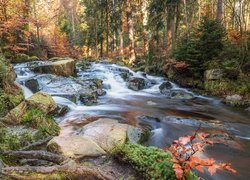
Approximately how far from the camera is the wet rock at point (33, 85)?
11005mm

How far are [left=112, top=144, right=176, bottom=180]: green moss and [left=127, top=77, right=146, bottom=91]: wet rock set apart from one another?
→ 31.1 feet

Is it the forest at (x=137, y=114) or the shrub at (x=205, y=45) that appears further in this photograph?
the shrub at (x=205, y=45)

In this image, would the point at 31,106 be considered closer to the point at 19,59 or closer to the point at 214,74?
the point at 214,74

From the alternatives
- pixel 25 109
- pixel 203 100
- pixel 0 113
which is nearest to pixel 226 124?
pixel 203 100

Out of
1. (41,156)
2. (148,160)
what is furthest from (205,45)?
(41,156)

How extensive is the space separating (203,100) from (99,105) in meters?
4.79

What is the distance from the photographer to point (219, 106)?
34.2 feet

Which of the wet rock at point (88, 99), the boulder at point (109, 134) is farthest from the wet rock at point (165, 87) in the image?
the boulder at point (109, 134)

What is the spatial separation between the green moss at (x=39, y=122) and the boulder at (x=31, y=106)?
0.13 metres

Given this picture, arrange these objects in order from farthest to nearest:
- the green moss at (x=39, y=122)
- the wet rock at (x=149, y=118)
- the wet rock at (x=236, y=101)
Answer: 1. the wet rock at (x=236, y=101)
2. the wet rock at (x=149, y=118)
3. the green moss at (x=39, y=122)

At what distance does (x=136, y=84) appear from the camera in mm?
13977

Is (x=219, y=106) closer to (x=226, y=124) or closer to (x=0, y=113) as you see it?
(x=226, y=124)

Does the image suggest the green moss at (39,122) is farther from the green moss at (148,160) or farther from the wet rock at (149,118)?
the wet rock at (149,118)

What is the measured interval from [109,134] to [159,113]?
12.2 ft
